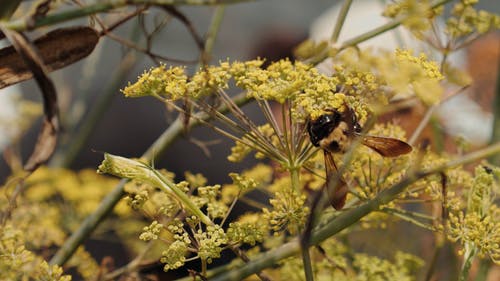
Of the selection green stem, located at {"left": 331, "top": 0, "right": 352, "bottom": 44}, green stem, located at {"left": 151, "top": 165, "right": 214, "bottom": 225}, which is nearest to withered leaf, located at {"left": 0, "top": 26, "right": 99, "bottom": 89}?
green stem, located at {"left": 151, "top": 165, "right": 214, "bottom": 225}

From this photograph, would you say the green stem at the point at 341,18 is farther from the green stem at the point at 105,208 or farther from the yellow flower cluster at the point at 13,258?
the yellow flower cluster at the point at 13,258

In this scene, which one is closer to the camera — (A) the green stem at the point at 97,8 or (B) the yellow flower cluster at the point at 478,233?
(A) the green stem at the point at 97,8

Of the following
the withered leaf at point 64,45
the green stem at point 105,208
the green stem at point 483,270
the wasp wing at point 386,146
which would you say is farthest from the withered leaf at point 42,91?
the green stem at point 483,270

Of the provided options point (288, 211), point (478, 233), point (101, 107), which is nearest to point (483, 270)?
point (478, 233)

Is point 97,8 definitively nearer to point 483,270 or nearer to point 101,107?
point 483,270

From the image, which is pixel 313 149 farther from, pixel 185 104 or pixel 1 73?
pixel 1 73

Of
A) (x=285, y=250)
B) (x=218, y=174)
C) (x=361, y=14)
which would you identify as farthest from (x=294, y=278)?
(x=361, y=14)

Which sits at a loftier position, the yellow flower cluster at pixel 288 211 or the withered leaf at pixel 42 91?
the withered leaf at pixel 42 91

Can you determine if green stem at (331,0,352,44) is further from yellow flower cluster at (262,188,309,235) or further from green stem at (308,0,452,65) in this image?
yellow flower cluster at (262,188,309,235)
